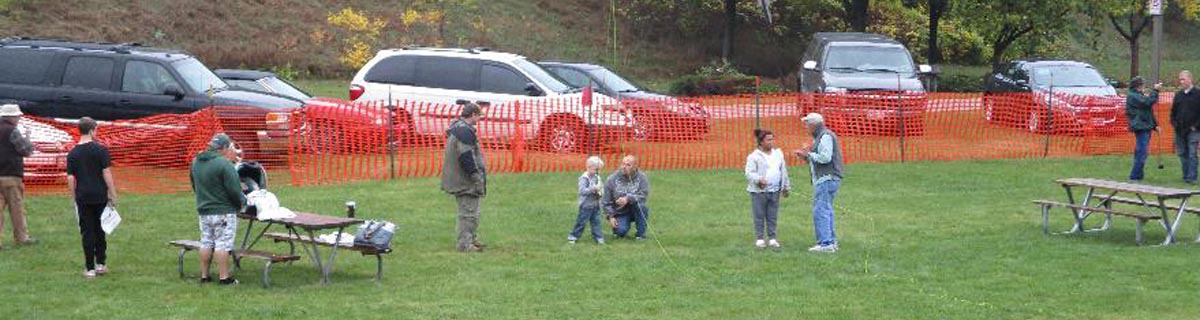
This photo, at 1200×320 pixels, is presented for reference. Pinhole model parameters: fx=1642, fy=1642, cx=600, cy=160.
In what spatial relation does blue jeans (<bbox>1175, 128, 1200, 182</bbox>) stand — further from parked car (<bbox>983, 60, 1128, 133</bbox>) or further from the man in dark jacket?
parked car (<bbox>983, 60, 1128, 133</bbox>)

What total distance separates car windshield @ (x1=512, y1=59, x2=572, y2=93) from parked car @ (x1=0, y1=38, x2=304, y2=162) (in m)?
3.80

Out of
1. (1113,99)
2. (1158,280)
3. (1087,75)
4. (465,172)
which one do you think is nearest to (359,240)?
(465,172)

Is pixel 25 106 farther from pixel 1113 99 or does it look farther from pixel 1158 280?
pixel 1113 99

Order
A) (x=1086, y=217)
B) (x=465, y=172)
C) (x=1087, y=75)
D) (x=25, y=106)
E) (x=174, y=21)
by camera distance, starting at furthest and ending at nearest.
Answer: (x=174, y=21) < (x=1087, y=75) < (x=25, y=106) < (x=1086, y=217) < (x=465, y=172)

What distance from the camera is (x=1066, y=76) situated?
98.5ft

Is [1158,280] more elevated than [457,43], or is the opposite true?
[457,43]

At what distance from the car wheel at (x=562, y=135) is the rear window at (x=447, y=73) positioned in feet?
5.93

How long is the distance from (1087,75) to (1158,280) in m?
17.2

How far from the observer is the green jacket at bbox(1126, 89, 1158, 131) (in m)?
21.8

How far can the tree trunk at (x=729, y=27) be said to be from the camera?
43.9 meters

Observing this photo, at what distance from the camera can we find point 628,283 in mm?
13477

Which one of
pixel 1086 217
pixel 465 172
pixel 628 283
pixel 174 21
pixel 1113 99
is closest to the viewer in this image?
pixel 628 283

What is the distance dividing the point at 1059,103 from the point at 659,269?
14804 millimetres

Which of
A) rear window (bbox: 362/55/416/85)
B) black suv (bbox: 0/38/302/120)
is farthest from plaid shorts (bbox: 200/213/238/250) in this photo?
rear window (bbox: 362/55/416/85)
